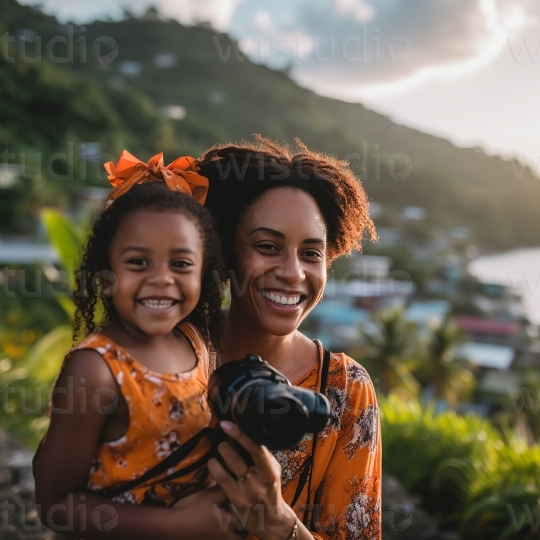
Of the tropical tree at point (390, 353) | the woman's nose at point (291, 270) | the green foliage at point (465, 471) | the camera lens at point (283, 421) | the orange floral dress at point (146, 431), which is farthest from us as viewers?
the tropical tree at point (390, 353)

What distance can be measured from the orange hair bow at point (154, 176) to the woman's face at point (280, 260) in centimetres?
20

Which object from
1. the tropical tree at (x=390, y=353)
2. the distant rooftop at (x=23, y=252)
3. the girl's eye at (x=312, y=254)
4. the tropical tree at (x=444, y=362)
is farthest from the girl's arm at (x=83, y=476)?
the tropical tree at (x=444, y=362)

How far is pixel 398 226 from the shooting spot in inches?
2362

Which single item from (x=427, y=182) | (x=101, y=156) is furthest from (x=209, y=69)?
(x=101, y=156)

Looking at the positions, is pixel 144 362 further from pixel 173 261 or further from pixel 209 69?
pixel 209 69

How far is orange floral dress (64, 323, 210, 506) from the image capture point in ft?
4.35

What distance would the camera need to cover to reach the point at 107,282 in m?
1.49

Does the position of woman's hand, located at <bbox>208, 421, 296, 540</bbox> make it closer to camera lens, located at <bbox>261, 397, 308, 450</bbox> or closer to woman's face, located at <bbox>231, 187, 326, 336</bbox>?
camera lens, located at <bbox>261, 397, 308, 450</bbox>

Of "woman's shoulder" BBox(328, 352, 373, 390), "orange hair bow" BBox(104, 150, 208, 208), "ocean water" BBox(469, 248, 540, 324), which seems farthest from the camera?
"ocean water" BBox(469, 248, 540, 324)

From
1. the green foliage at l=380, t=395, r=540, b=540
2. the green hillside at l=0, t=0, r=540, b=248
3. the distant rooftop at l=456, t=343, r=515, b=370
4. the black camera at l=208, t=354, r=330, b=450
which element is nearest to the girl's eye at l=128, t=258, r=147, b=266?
the black camera at l=208, t=354, r=330, b=450

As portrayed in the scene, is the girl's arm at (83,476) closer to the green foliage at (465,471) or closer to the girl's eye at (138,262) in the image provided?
the girl's eye at (138,262)

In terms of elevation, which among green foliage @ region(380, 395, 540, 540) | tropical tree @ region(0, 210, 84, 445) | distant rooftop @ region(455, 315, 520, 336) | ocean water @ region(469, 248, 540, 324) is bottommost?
distant rooftop @ region(455, 315, 520, 336)

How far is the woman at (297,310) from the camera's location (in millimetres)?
1802

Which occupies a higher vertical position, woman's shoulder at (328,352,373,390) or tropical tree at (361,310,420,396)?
woman's shoulder at (328,352,373,390)
